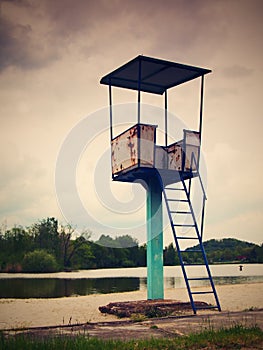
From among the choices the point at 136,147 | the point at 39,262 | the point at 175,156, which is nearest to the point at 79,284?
the point at 175,156

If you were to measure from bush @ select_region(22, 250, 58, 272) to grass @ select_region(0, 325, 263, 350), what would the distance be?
139 feet

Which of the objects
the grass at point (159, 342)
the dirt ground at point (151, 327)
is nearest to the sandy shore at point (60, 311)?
the dirt ground at point (151, 327)

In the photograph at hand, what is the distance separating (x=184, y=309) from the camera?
1236cm

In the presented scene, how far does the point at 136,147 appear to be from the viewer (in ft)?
42.5

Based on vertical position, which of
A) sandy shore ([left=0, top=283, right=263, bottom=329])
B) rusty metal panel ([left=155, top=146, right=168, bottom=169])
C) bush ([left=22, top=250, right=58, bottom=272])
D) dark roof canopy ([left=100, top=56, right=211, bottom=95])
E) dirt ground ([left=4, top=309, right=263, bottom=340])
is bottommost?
sandy shore ([left=0, top=283, right=263, bottom=329])

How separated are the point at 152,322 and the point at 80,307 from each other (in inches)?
212

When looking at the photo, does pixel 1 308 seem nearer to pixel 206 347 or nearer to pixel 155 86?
pixel 155 86

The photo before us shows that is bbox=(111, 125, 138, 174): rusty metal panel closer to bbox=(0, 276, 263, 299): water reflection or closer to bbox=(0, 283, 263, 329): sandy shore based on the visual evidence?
bbox=(0, 283, 263, 329): sandy shore

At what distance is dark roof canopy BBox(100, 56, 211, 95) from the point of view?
13383 mm

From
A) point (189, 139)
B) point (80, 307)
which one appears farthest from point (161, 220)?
point (80, 307)

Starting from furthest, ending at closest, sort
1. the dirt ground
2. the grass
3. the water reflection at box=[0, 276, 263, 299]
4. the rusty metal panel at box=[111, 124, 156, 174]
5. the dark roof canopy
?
1. the water reflection at box=[0, 276, 263, 299]
2. the dark roof canopy
3. the rusty metal panel at box=[111, 124, 156, 174]
4. the dirt ground
5. the grass

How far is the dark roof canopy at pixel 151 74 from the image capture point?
13.4 metres

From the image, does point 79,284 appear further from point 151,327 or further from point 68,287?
point 151,327

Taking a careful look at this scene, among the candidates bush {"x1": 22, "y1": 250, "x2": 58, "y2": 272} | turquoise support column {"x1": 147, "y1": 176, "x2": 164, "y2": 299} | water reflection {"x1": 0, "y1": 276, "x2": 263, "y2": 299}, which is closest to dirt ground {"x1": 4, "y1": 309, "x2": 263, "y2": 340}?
turquoise support column {"x1": 147, "y1": 176, "x2": 164, "y2": 299}
